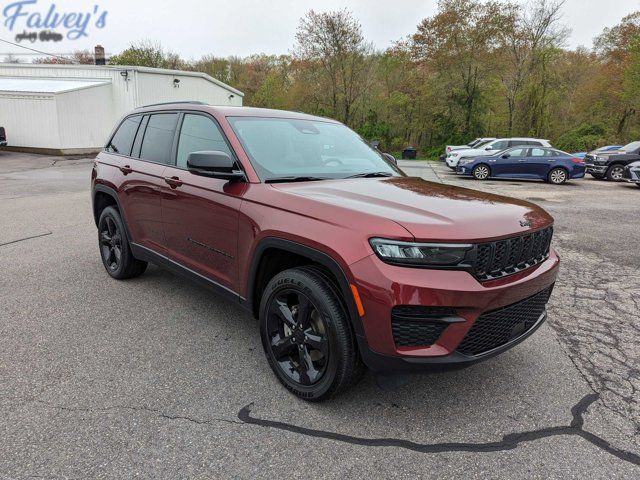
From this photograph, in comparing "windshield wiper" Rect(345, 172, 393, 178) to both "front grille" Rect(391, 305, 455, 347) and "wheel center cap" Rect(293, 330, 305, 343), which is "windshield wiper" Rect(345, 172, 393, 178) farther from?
"front grille" Rect(391, 305, 455, 347)

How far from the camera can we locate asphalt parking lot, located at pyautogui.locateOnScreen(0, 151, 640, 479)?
2.16 metres

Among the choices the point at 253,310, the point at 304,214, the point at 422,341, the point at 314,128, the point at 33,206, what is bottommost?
the point at 33,206

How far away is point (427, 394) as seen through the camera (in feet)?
9.09

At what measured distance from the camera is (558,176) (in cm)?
1628

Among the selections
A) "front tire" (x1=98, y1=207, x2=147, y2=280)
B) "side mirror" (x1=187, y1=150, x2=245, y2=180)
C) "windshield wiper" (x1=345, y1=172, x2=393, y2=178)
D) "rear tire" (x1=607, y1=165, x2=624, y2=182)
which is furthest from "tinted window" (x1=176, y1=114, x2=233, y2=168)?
"rear tire" (x1=607, y1=165, x2=624, y2=182)

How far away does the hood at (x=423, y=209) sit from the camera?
224cm

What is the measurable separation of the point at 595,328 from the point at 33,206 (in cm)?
1044

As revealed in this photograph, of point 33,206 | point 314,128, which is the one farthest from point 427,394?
point 33,206

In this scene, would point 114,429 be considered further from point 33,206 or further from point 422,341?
point 33,206

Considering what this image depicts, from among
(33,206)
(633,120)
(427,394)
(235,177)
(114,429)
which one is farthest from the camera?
(633,120)

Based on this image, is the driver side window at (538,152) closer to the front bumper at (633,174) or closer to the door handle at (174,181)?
the front bumper at (633,174)

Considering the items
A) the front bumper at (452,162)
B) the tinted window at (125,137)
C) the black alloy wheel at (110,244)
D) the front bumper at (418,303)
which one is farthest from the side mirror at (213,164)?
the front bumper at (452,162)

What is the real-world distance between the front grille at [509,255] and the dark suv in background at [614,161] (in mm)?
17925

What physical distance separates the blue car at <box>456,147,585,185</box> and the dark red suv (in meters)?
14.7
